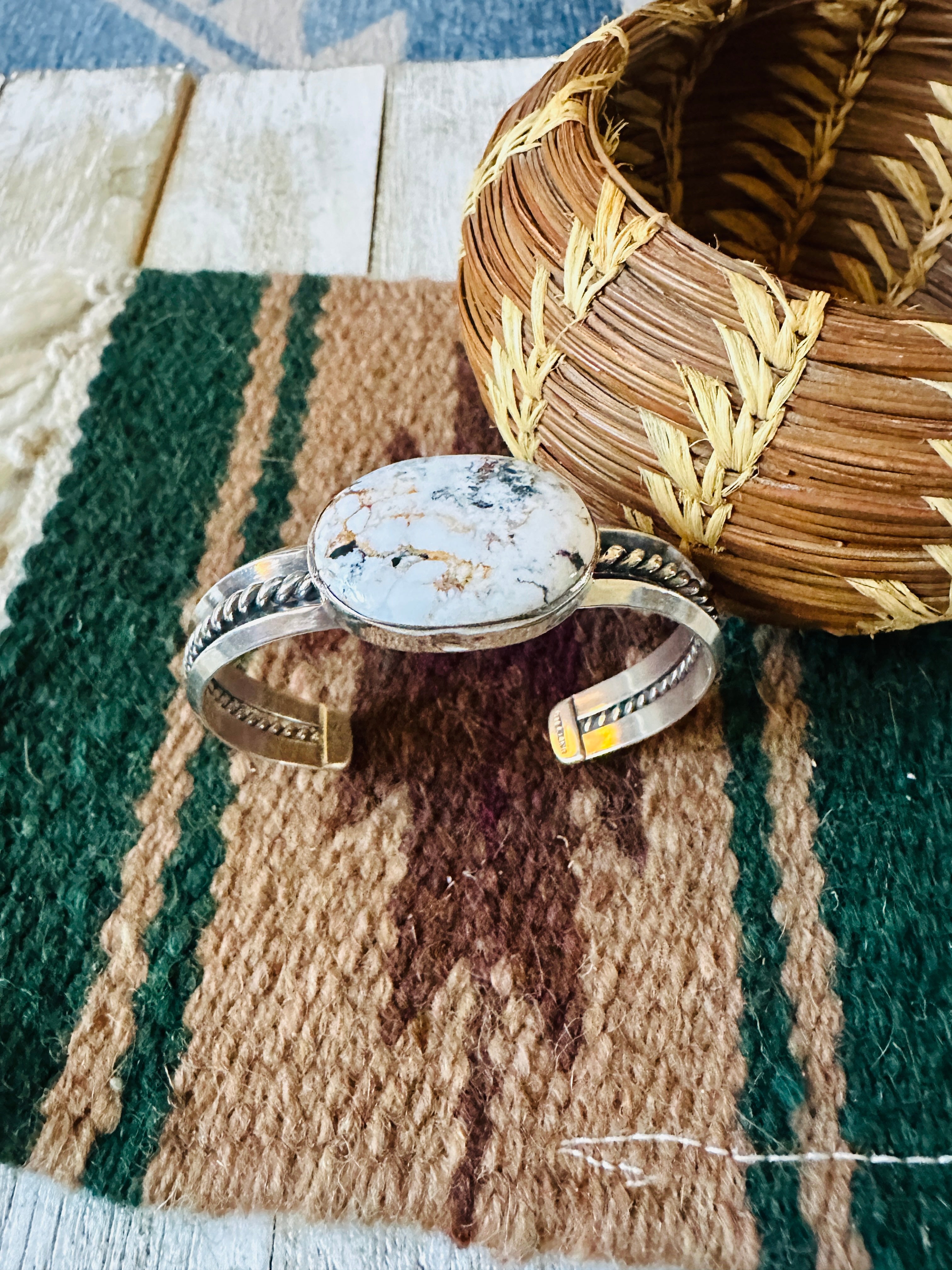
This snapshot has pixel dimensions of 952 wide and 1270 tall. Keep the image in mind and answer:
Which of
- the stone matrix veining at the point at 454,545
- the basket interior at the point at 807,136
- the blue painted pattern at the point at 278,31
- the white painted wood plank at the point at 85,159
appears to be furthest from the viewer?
the blue painted pattern at the point at 278,31

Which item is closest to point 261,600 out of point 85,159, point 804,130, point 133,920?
point 133,920

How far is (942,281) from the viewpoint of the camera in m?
0.56

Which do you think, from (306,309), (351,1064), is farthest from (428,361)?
(351,1064)

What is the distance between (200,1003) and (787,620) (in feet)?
0.94

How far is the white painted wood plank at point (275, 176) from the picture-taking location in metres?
0.67

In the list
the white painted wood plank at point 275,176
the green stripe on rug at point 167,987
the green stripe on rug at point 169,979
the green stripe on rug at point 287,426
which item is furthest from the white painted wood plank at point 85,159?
the green stripe on rug at point 167,987

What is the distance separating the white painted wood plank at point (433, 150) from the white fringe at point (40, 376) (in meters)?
0.18

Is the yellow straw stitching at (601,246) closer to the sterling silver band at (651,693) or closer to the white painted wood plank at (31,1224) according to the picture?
the sterling silver band at (651,693)

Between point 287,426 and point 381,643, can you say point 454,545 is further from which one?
point 287,426

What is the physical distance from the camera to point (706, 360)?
13.2 inches

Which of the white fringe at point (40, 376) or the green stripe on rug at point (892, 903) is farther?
the white fringe at point (40, 376)

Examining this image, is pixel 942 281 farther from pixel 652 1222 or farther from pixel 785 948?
pixel 652 1222

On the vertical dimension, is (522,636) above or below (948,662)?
above

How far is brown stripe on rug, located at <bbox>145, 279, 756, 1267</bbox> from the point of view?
364 millimetres
